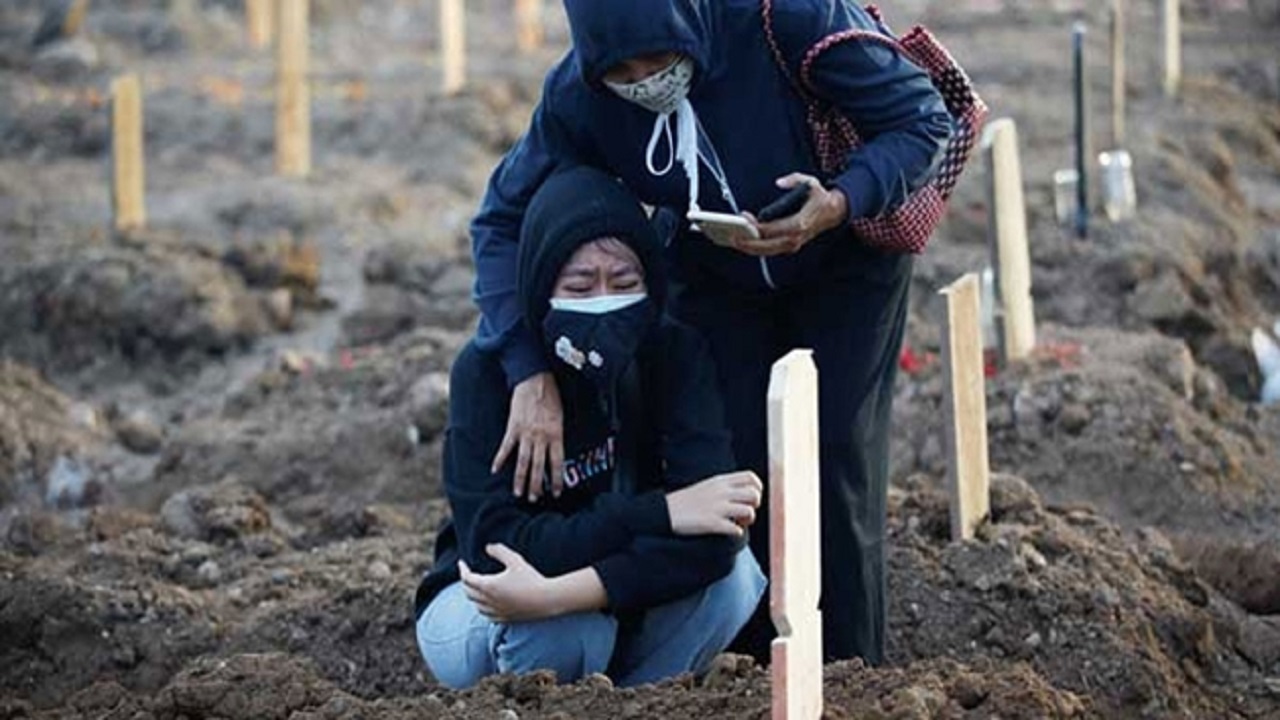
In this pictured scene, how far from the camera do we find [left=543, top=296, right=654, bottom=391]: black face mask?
5.33 m

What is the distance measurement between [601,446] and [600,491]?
95 millimetres

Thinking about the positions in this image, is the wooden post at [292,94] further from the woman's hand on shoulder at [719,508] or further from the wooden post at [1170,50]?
the woman's hand on shoulder at [719,508]

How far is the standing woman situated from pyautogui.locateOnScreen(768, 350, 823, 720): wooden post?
0.92m

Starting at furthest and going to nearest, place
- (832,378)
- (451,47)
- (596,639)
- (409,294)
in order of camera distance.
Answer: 1. (451,47)
2. (409,294)
3. (832,378)
4. (596,639)

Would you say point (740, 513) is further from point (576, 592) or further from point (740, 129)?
point (740, 129)

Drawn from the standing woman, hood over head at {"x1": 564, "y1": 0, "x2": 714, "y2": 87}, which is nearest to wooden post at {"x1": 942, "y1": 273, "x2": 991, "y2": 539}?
the standing woman

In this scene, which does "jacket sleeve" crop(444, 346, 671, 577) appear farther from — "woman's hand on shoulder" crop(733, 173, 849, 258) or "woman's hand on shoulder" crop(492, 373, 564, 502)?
"woman's hand on shoulder" crop(733, 173, 849, 258)

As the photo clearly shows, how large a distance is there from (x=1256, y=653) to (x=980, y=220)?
7202mm

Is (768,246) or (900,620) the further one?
(900,620)

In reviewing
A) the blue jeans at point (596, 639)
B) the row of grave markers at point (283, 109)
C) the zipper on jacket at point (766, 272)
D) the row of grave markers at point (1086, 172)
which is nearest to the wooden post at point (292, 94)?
the row of grave markers at point (283, 109)

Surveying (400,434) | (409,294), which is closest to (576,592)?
(400,434)

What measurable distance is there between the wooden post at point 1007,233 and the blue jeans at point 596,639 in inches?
128

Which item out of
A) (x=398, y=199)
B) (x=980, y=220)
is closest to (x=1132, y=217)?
(x=980, y=220)

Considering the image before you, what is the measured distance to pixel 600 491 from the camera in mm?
5582
